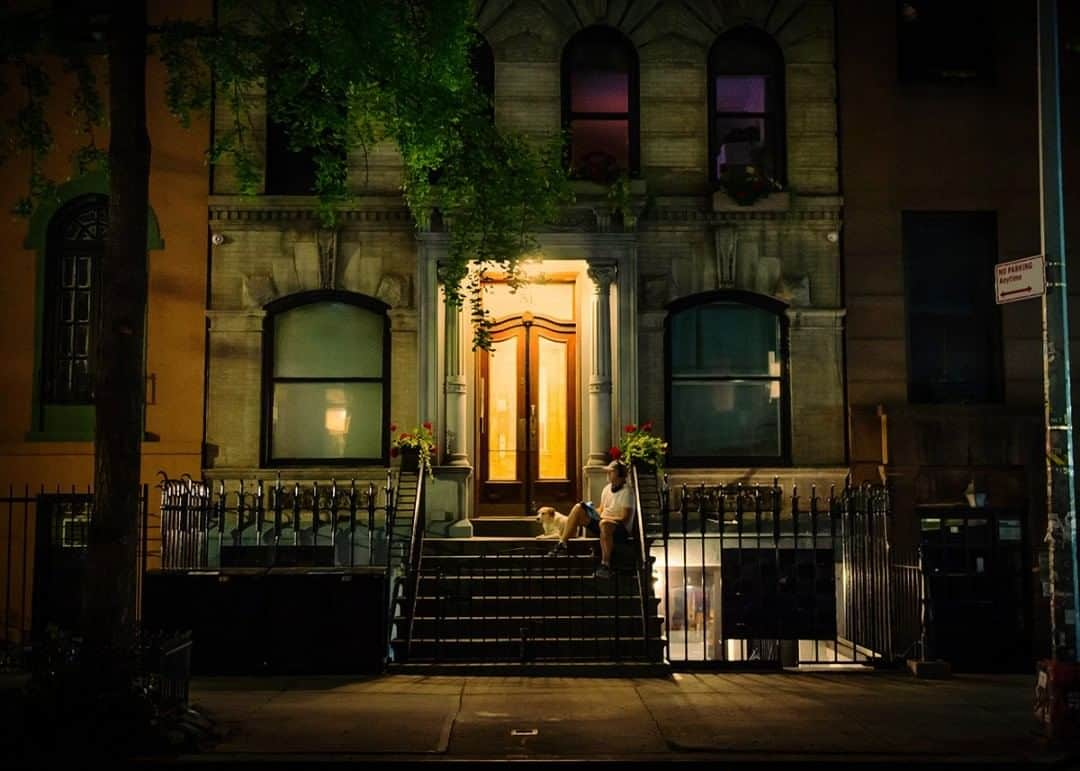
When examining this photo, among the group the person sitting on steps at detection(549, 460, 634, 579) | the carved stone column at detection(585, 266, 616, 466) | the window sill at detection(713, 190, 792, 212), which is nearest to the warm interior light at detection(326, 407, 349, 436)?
the carved stone column at detection(585, 266, 616, 466)

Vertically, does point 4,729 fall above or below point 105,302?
below

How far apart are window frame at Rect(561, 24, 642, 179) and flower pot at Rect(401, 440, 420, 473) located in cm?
460

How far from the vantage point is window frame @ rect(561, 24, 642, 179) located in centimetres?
1568

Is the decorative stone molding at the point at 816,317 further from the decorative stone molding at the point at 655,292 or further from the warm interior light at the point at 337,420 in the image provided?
the warm interior light at the point at 337,420

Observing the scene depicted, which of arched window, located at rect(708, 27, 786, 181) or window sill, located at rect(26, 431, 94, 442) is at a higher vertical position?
arched window, located at rect(708, 27, 786, 181)

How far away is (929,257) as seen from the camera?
1565cm

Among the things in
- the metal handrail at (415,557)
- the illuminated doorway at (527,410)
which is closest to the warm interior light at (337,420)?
the illuminated doorway at (527,410)

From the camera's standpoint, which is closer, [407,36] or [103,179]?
[407,36]

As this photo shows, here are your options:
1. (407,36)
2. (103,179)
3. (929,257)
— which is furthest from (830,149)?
(103,179)

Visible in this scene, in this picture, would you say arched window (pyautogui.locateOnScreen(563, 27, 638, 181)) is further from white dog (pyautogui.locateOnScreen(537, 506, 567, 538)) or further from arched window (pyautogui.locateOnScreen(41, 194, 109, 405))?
arched window (pyautogui.locateOnScreen(41, 194, 109, 405))

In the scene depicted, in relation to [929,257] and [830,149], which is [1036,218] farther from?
[830,149]

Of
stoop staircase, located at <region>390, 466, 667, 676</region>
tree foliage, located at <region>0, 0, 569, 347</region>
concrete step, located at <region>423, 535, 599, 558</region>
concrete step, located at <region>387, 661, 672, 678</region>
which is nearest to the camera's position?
tree foliage, located at <region>0, 0, 569, 347</region>

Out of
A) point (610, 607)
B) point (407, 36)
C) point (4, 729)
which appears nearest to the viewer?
point (4, 729)

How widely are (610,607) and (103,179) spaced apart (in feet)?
29.7
